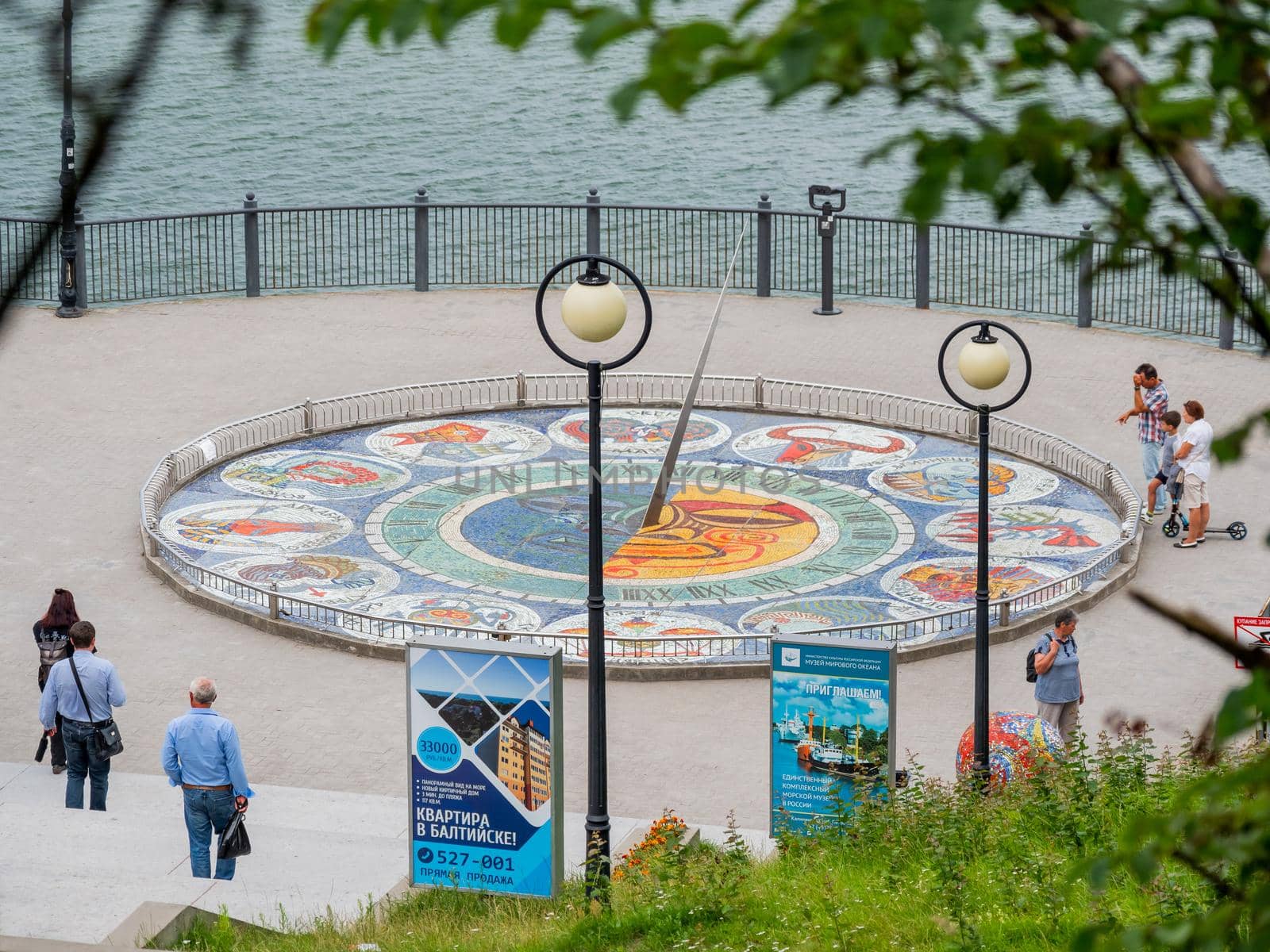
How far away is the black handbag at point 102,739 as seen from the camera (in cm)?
1345

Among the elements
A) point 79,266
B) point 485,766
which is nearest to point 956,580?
point 485,766

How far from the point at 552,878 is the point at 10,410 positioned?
14.0m

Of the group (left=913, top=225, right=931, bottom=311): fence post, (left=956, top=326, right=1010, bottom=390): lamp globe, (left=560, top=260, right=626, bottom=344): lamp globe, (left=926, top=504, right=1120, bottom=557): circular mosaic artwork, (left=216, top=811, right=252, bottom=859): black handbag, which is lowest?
(left=216, top=811, right=252, bottom=859): black handbag

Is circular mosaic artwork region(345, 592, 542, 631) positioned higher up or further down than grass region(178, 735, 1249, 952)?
further down

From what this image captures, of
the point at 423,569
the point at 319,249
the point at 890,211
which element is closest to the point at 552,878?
the point at 423,569

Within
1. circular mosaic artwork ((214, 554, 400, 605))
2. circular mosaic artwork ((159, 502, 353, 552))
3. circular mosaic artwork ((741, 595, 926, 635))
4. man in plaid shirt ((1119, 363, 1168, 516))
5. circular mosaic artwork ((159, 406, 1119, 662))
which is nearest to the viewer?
circular mosaic artwork ((741, 595, 926, 635))

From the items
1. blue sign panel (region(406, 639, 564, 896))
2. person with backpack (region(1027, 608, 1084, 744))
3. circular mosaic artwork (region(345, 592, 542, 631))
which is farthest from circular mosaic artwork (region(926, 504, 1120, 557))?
blue sign panel (region(406, 639, 564, 896))

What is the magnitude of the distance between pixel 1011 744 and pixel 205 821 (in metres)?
5.48

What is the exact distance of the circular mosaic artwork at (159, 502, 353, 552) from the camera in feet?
64.3

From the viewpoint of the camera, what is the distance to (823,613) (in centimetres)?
1767

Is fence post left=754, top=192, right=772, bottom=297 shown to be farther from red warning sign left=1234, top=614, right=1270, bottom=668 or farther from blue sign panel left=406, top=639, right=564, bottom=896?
blue sign panel left=406, top=639, right=564, bottom=896

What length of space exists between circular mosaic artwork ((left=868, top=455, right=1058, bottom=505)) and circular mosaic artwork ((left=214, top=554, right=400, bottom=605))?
564cm

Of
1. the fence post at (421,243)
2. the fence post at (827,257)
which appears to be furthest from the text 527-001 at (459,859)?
the fence post at (421,243)

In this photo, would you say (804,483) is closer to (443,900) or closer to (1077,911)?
(443,900)
